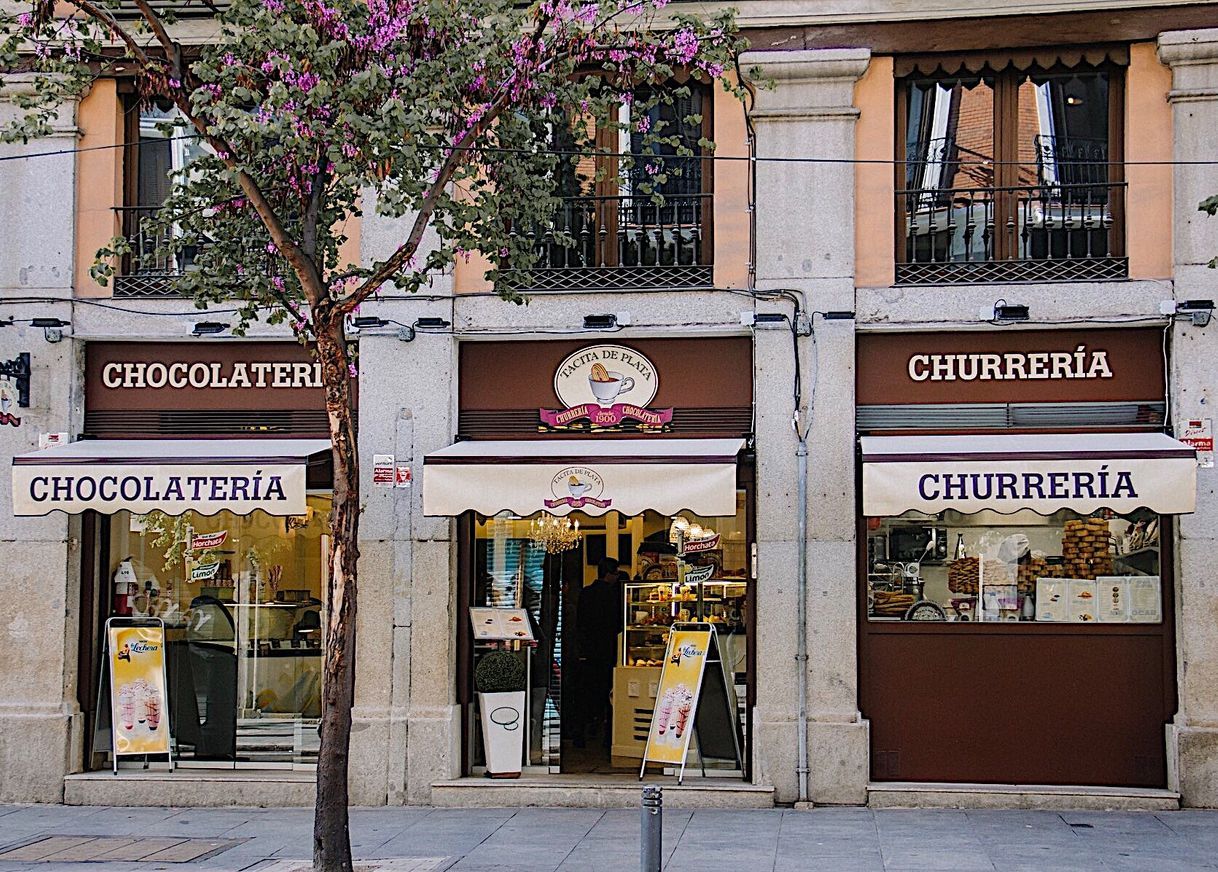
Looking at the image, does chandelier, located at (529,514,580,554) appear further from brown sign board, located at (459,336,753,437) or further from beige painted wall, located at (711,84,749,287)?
beige painted wall, located at (711,84,749,287)

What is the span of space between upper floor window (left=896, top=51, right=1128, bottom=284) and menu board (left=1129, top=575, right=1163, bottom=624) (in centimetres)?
262

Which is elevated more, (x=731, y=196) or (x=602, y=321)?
(x=731, y=196)

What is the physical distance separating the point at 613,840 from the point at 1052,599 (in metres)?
4.29

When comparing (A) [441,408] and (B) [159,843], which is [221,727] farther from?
(A) [441,408]

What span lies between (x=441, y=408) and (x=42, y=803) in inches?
196

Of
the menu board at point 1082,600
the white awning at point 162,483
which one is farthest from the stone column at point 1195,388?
the white awning at point 162,483

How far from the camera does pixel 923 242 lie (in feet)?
42.4

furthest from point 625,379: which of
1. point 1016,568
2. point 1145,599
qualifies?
point 1145,599

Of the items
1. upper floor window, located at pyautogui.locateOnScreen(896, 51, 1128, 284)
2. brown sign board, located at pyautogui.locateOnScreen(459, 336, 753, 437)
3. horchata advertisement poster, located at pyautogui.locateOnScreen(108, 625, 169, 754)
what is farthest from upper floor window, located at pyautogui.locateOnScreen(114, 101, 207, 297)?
upper floor window, located at pyautogui.locateOnScreen(896, 51, 1128, 284)

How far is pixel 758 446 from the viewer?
12719 mm

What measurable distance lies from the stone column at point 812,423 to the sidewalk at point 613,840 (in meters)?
0.68

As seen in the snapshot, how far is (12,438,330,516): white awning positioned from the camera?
1233 centimetres

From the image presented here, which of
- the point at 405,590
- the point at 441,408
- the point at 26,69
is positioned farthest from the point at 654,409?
the point at 26,69

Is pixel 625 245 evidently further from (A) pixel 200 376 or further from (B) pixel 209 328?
(A) pixel 200 376
